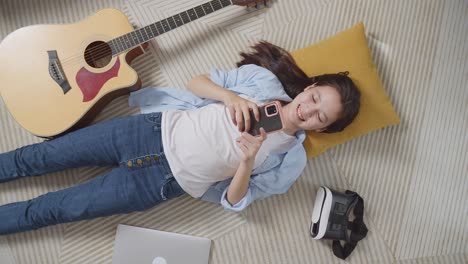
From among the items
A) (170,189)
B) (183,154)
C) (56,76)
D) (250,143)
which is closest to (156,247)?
(170,189)

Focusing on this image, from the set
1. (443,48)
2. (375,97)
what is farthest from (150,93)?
(443,48)

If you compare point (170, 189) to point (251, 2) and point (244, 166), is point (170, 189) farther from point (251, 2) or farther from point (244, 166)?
point (251, 2)

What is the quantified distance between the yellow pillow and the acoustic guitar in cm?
48

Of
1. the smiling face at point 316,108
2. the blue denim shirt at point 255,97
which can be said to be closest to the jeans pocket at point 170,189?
the blue denim shirt at point 255,97

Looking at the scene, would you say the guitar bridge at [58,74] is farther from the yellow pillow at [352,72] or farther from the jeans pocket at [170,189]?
the yellow pillow at [352,72]

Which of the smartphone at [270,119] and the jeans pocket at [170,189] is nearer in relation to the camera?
the smartphone at [270,119]

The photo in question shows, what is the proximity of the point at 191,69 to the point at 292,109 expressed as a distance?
469 millimetres

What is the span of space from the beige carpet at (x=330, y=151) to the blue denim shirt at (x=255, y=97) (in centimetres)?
11

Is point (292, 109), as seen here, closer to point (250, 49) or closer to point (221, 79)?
point (221, 79)

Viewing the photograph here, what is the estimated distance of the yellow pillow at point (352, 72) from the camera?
1222 mm

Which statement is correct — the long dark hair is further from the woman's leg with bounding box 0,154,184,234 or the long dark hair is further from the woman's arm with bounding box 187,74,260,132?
the woman's leg with bounding box 0,154,184,234

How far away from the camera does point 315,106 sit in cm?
99

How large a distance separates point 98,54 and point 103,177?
408 mm

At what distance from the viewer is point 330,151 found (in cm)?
132
